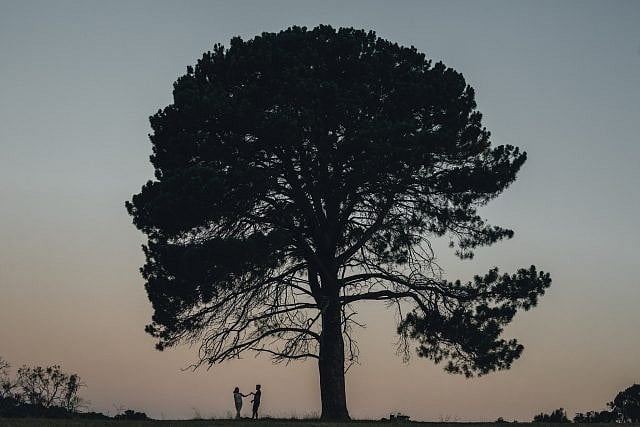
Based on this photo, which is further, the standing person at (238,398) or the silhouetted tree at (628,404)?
the silhouetted tree at (628,404)

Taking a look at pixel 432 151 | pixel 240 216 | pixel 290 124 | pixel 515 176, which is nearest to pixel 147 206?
pixel 240 216

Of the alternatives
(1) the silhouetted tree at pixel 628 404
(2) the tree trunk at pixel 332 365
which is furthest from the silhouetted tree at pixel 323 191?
(1) the silhouetted tree at pixel 628 404

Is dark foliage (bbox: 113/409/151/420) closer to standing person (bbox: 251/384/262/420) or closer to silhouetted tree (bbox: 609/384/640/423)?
standing person (bbox: 251/384/262/420)

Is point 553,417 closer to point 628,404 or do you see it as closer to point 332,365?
point 332,365

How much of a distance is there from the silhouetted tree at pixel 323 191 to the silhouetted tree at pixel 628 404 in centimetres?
3303

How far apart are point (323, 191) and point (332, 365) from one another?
5.62 metres

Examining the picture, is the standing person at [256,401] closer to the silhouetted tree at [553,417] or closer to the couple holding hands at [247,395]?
the couple holding hands at [247,395]

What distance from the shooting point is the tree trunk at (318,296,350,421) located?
961 inches

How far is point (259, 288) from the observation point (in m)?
24.4

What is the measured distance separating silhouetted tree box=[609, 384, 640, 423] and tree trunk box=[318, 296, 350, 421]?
1374 inches

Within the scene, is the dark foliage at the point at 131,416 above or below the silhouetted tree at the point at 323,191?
below

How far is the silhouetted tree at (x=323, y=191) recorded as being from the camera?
922 inches

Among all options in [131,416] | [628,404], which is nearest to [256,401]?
[131,416]

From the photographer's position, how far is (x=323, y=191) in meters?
24.5
